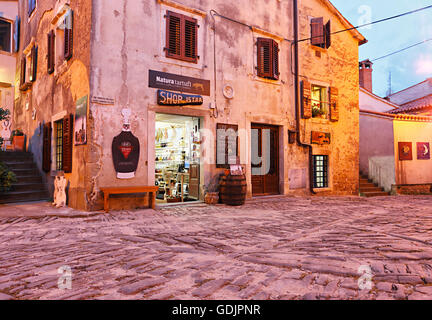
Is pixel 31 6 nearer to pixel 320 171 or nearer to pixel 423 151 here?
pixel 320 171

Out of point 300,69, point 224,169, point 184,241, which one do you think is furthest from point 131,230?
point 300,69

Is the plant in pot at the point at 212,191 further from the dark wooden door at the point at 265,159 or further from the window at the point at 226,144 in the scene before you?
the dark wooden door at the point at 265,159

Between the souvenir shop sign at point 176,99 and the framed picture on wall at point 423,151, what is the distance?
40.4ft

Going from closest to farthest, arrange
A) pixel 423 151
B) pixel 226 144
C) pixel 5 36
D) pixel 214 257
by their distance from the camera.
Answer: pixel 214 257, pixel 226 144, pixel 423 151, pixel 5 36

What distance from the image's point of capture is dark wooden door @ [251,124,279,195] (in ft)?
35.4

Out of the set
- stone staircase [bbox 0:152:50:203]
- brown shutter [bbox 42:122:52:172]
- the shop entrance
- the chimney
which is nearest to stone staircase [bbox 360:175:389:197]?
the shop entrance

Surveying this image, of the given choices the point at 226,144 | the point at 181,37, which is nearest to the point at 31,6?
the point at 181,37

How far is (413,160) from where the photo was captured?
49.9 ft

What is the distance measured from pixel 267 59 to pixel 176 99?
164 inches

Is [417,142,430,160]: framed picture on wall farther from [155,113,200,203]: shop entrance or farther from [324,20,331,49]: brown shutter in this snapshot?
[155,113,200,203]: shop entrance

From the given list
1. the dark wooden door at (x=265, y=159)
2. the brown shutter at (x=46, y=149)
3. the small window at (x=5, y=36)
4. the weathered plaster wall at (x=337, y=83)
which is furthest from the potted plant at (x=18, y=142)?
→ the weathered plaster wall at (x=337, y=83)

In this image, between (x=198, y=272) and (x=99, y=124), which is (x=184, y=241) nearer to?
(x=198, y=272)

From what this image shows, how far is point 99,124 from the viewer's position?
7.55 meters
